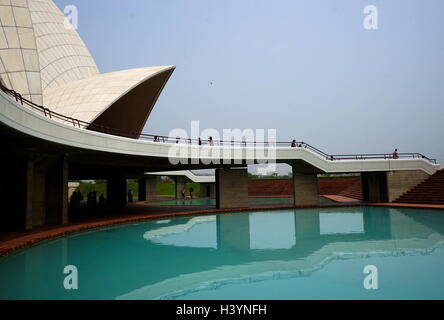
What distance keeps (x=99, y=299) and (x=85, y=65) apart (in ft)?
98.2

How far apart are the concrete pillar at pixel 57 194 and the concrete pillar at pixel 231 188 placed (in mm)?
11326

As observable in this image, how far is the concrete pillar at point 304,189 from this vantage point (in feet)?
84.4

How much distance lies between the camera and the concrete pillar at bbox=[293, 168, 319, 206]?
25.7 meters

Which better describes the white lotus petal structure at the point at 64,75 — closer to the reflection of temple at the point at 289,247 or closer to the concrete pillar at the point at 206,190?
the reflection of temple at the point at 289,247

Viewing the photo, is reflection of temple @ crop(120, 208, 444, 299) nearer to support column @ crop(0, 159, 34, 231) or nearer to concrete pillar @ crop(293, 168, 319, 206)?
support column @ crop(0, 159, 34, 231)

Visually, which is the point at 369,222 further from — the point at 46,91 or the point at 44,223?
the point at 46,91

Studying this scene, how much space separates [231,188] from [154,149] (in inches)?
330

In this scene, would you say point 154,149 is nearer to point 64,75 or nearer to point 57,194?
point 57,194

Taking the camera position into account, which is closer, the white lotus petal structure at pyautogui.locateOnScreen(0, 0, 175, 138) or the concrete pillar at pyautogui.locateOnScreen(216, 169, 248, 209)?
the white lotus petal structure at pyautogui.locateOnScreen(0, 0, 175, 138)

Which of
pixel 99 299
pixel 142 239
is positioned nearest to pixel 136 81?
pixel 142 239

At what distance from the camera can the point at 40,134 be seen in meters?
11.6

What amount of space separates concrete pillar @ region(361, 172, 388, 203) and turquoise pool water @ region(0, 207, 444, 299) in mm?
13367

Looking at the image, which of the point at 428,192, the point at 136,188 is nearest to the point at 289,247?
the point at 428,192

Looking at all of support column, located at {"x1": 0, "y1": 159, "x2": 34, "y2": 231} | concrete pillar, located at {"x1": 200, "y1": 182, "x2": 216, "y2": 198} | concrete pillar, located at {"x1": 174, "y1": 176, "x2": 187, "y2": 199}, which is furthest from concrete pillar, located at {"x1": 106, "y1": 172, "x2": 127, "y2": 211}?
concrete pillar, located at {"x1": 200, "y1": 182, "x2": 216, "y2": 198}
